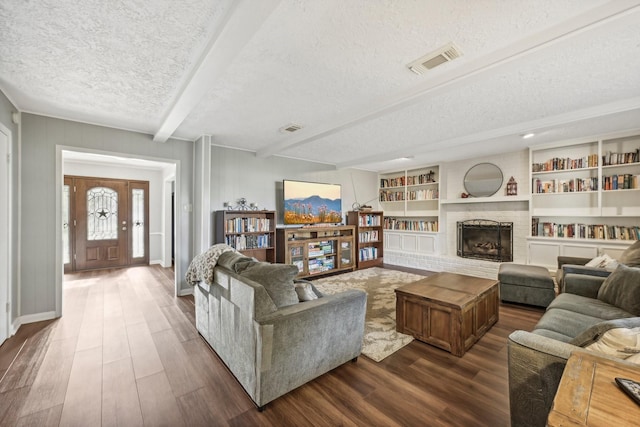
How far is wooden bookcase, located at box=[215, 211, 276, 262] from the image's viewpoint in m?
4.24

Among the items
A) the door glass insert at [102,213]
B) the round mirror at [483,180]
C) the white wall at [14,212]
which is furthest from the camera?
the door glass insert at [102,213]

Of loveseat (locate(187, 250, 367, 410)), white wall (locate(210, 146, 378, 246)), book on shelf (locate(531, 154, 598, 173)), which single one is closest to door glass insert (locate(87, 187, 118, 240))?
white wall (locate(210, 146, 378, 246))

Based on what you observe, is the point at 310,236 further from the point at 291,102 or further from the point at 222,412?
the point at 222,412

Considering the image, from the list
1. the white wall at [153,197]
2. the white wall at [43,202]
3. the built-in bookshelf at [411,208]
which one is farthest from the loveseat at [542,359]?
the white wall at [153,197]

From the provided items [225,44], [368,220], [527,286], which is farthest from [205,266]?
[368,220]

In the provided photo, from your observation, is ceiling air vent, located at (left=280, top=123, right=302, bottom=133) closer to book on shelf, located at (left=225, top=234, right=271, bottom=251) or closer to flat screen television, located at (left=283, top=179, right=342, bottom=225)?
flat screen television, located at (left=283, top=179, right=342, bottom=225)

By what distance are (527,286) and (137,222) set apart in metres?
7.70

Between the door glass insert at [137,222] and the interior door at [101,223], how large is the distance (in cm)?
13

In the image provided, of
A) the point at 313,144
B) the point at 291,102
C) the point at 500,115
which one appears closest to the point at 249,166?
the point at 313,144

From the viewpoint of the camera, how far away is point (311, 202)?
18.0 feet

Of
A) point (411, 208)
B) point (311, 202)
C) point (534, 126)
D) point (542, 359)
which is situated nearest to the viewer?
point (542, 359)

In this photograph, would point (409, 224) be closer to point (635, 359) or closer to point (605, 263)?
point (605, 263)

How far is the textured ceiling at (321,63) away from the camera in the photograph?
153cm

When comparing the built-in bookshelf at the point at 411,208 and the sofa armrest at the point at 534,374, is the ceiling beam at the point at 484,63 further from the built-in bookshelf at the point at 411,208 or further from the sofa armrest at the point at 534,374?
the built-in bookshelf at the point at 411,208
